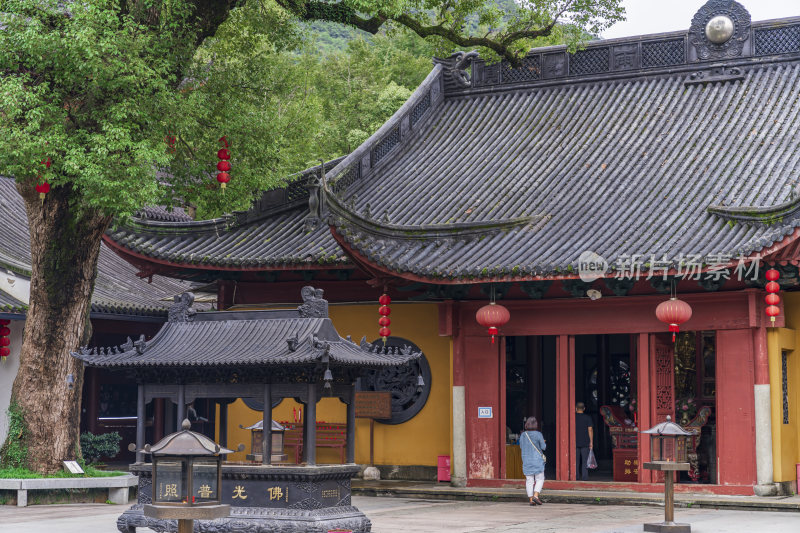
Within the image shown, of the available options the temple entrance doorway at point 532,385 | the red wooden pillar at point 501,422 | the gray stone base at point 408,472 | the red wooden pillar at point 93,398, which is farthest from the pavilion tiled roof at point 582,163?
the red wooden pillar at point 93,398

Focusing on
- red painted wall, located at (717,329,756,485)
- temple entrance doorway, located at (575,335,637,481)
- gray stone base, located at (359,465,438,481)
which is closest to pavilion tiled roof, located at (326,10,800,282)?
red painted wall, located at (717,329,756,485)

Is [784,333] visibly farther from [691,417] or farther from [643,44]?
[643,44]

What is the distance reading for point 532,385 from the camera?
66.2 feet

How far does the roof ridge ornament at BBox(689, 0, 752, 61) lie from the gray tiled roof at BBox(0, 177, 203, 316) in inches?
426

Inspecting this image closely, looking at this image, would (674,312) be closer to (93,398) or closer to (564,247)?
(564,247)

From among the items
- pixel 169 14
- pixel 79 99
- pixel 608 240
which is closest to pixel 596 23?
pixel 608 240

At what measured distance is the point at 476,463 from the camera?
16.3 metres

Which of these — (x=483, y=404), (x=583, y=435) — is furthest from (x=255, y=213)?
(x=583, y=435)

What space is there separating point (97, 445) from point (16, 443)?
13.7ft

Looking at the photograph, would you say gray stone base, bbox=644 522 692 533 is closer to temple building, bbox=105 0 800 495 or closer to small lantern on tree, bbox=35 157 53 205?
temple building, bbox=105 0 800 495

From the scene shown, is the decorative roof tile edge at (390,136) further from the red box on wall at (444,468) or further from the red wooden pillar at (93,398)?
the red wooden pillar at (93,398)

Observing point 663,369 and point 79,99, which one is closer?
point 79,99

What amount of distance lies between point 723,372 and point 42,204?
9.78 metres

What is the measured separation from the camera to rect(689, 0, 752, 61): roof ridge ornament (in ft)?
60.6
